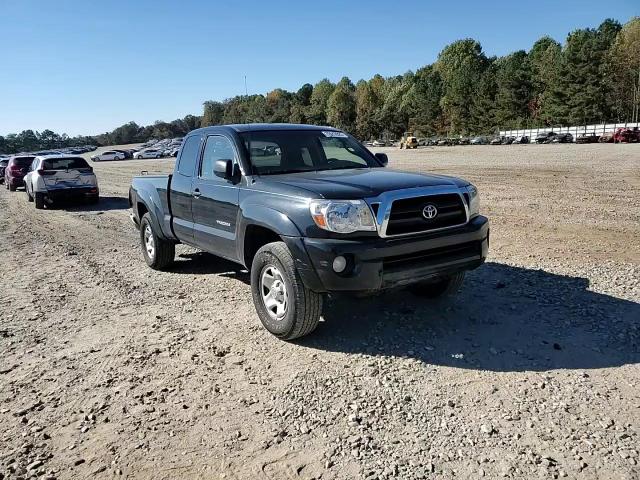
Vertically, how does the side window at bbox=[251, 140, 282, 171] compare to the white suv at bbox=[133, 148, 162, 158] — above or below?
above

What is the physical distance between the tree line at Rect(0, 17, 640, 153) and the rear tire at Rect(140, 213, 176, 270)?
264 ft

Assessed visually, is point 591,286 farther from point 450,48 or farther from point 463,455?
point 450,48

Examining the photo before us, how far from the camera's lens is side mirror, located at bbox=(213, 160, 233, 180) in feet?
16.9

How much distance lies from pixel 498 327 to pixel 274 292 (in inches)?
80.7

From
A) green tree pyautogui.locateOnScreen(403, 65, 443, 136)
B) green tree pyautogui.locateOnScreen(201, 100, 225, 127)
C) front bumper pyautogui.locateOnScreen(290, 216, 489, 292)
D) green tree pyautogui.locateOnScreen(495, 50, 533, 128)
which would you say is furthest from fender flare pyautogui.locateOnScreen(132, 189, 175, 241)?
green tree pyautogui.locateOnScreen(201, 100, 225, 127)

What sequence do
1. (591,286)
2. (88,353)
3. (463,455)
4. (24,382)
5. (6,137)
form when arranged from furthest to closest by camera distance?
(6,137) < (591,286) < (88,353) < (24,382) < (463,455)

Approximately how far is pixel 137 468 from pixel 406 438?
1592mm

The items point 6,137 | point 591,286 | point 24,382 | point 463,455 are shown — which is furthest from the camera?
point 6,137

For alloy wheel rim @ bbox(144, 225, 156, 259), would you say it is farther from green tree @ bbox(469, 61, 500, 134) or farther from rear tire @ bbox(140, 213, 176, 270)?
green tree @ bbox(469, 61, 500, 134)

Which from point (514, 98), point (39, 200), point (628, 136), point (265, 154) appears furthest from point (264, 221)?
point (514, 98)

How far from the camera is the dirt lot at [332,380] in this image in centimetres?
308

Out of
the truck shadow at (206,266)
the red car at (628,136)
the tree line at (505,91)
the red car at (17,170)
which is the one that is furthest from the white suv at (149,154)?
the truck shadow at (206,266)

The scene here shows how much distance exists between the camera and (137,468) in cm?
306

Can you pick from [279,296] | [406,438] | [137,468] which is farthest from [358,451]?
[279,296]
